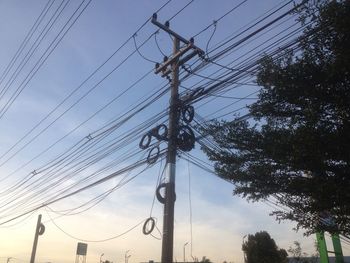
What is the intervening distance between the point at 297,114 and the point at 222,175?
389cm

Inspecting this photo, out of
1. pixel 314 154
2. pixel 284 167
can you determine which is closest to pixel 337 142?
pixel 314 154

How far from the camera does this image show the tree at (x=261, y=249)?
42.7 metres

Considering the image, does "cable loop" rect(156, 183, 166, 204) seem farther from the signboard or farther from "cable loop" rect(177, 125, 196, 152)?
the signboard

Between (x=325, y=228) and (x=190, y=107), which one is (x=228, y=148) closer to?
(x=190, y=107)

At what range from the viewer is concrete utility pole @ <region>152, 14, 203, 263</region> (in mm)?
10979

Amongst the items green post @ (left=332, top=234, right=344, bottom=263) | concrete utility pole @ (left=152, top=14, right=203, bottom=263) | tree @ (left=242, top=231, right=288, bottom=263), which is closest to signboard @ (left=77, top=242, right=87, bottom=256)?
tree @ (left=242, top=231, right=288, bottom=263)

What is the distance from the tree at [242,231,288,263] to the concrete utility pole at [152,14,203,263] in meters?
33.2

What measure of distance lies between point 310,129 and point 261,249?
1403 inches

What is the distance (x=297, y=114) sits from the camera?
1158cm

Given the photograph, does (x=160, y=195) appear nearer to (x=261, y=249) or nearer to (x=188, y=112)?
(x=188, y=112)

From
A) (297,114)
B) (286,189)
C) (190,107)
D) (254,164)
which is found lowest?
(286,189)

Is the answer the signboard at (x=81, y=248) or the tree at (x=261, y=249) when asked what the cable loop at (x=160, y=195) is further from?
the tree at (x=261, y=249)

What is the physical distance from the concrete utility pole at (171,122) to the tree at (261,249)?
33.2 m

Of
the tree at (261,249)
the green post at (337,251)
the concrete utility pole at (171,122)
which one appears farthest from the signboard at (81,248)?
the concrete utility pole at (171,122)
